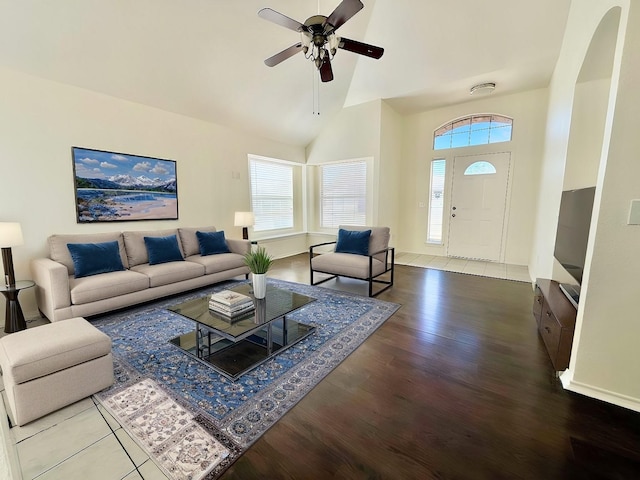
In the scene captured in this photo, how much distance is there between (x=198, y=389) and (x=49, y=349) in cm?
91

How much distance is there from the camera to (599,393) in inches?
72.0

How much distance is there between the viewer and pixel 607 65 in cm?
237

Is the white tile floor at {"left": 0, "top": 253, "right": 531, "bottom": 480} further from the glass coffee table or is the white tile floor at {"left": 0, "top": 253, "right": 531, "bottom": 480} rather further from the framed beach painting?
the framed beach painting

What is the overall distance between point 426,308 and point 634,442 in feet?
6.24

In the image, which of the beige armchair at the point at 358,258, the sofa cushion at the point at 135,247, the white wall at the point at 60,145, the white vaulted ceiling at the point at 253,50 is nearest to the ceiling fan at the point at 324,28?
the white vaulted ceiling at the point at 253,50

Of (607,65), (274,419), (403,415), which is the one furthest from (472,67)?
(274,419)

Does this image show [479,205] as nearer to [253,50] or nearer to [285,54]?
[285,54]

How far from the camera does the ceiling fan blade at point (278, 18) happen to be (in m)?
2.21

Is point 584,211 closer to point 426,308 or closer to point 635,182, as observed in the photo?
point 635,182

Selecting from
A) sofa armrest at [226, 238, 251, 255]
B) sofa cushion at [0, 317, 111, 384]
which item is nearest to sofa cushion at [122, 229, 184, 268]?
sofa armrest at [226, 238, 251, 255]

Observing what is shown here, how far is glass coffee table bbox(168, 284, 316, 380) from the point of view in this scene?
215 centimetres

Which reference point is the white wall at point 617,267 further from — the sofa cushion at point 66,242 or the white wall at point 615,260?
the sofa cushion at point 66,242

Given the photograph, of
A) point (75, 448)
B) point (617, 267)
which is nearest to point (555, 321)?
point (617, 267)

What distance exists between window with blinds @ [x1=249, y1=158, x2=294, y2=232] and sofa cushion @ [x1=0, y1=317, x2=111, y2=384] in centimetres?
397
